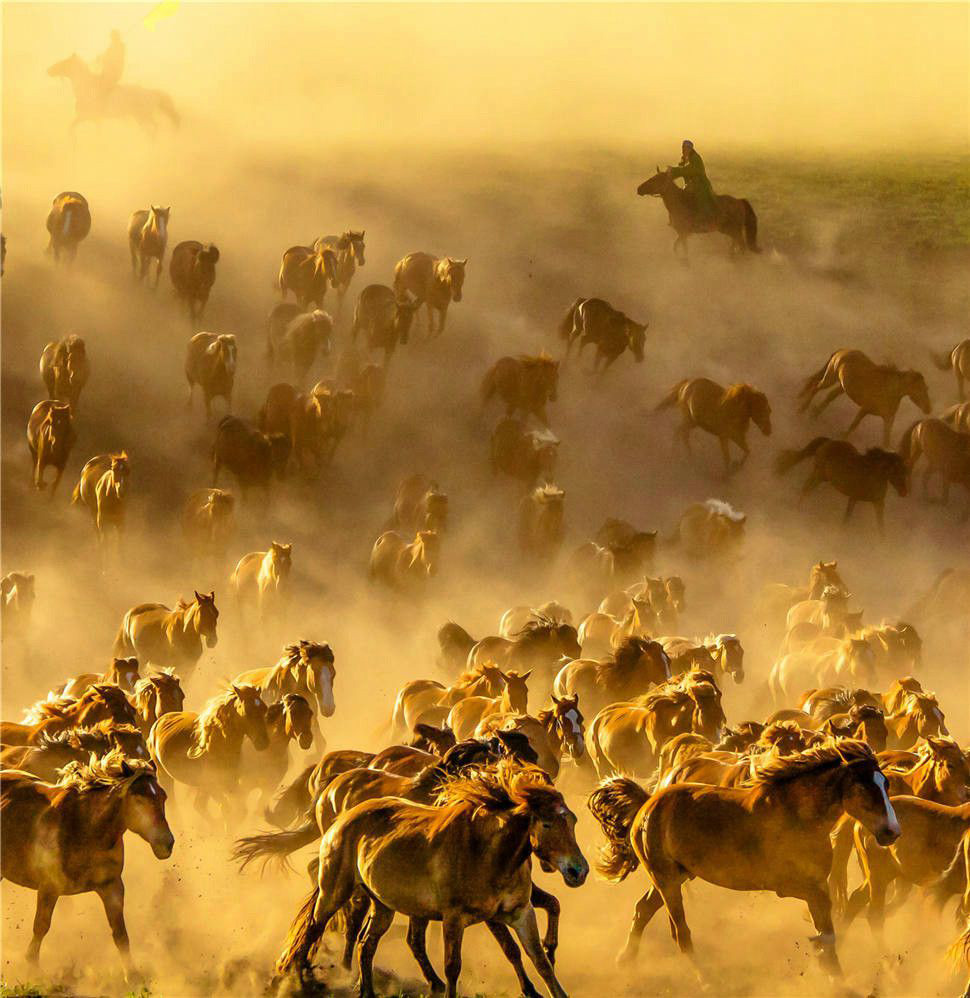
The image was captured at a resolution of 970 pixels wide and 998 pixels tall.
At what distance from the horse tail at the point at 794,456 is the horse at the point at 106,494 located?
10510mm

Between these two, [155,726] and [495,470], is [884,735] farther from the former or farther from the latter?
[495,470]

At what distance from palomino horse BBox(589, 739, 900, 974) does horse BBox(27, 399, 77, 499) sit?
16.9 m

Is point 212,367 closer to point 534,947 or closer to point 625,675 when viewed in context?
point 625,675

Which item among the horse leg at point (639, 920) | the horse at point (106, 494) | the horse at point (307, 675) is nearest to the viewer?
the horse leg at point (639, 920)

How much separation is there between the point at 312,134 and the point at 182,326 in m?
5.20

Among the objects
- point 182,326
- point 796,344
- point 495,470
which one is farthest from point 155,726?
point 796,344

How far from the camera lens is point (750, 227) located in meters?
28.6

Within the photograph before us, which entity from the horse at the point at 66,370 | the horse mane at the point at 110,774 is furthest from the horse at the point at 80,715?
the horse at the point at 66,370

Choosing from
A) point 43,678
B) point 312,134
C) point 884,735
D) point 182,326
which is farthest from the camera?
point 312,134

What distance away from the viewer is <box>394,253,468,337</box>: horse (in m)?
27.8

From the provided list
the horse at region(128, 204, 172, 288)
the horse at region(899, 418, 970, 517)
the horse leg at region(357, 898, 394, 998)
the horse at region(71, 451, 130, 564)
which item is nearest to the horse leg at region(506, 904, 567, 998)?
the horse leg at region(357, 898, 394, 998)

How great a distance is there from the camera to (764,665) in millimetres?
22234

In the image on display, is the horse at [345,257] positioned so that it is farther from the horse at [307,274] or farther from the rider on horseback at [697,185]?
the rider on horseback at [697,185]

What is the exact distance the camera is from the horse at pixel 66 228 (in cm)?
2802
